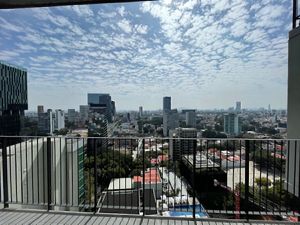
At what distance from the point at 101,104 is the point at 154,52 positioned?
23.3 ft

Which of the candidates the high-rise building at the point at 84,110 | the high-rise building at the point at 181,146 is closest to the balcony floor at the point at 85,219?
the high-rise building at the point at 181,146

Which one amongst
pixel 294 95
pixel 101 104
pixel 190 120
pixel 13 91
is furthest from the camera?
pixel 101 104

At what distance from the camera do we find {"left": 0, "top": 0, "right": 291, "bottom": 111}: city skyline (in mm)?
6148

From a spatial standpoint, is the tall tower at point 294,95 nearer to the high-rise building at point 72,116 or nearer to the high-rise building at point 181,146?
the high-rise building at point 181,146

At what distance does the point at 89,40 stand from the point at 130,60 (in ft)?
11.7

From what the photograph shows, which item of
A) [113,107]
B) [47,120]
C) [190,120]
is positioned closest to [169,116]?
[190,120]

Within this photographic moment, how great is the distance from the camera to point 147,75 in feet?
55.1

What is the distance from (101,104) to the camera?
17.0 metres

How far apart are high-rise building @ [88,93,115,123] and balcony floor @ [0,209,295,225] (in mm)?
11555

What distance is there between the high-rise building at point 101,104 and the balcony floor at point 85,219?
11.6 meters

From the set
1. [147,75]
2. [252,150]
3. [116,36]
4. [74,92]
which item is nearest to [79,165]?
[252,150]

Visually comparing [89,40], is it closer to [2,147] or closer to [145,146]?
[2,147]

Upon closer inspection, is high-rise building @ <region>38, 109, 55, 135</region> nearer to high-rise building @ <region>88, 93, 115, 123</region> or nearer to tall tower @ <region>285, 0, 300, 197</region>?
high-rise building @ <region>88, 93, 115, 123</region>

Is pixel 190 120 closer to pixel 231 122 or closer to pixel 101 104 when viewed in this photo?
pixel 231 122
